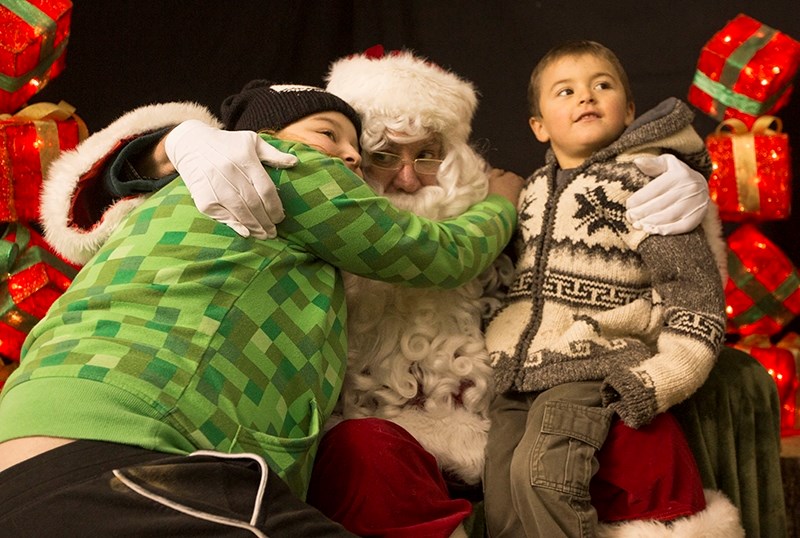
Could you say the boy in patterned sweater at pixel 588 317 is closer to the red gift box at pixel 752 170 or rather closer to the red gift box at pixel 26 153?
the red gift box at pixel 752 170

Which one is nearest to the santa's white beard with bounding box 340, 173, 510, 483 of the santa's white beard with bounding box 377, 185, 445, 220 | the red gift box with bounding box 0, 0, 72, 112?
the santa's white beard with bounding box 377, 185, 445, 220

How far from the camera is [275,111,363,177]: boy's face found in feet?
5.65

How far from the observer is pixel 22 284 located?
2.24m

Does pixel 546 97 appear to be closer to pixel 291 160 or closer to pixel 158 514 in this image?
pixel 291 160

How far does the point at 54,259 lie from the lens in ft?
7.56

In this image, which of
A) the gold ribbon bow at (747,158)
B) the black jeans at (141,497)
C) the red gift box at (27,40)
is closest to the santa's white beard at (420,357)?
the black jeans at (141,497)

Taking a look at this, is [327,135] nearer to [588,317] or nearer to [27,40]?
[588,317]

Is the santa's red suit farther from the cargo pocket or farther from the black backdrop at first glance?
the black backdrop

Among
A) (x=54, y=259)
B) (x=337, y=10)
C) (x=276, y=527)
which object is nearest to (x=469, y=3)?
(x=337, y=10)

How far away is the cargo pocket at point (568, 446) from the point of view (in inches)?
64.2

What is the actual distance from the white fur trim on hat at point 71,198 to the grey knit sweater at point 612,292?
824 mm

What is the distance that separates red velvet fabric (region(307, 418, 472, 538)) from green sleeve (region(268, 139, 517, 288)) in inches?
11.5

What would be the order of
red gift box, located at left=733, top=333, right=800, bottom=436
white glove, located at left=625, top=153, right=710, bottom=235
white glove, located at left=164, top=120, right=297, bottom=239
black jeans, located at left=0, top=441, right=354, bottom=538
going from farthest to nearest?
red gift box, located at left=733, top=333, right=800, bottom=436, white glove, located at left=625, top=153, right=710, bottom=235, white glove, located at left=164, top=120, right=297, bottom=239, black jeans, located at left=0, top=441, right=354, bottom=538

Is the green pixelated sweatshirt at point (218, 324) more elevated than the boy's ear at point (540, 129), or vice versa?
the green pixelated sweatshirt at point (218, 324)
